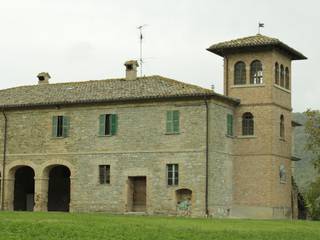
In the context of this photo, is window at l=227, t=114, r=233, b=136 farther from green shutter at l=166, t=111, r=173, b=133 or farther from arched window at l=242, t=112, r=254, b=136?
green shutter at l=166, t=111, r=173, b=133

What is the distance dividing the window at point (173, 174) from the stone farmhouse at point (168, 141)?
50mm

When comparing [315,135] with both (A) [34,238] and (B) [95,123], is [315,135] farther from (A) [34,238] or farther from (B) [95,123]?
(A) [34,238]

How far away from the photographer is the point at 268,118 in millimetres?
42594

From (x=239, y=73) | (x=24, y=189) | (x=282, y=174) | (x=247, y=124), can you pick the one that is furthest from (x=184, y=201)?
(x=24, y=189)

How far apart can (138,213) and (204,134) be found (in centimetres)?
530

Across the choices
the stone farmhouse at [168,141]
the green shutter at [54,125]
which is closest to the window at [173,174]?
the stone farmhouse at [168,141]

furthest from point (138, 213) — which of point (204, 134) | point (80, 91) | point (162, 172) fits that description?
point (80, 91)

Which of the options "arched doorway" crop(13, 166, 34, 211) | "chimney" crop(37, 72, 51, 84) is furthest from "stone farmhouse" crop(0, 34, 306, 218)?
"chimney" crop(37, 72, 51, 84)

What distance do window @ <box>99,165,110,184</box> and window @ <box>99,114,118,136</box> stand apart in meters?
1.74

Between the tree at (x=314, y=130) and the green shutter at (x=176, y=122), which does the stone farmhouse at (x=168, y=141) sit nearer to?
the green shutter at (x=176, y=122)

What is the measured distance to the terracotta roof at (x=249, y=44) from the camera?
42875mm

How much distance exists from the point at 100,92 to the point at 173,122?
5.23 metres

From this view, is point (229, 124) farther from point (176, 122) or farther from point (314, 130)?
point (314, 130)

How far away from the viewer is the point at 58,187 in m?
48.2
